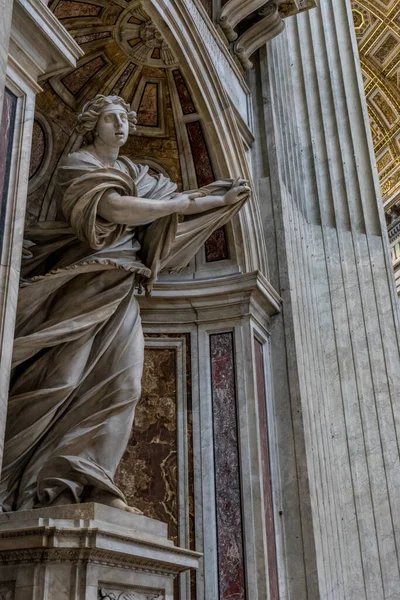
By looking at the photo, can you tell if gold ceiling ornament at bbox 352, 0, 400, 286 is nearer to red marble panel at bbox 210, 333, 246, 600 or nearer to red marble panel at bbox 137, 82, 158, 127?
red marble panel at bbox 137, 82, 158, 127

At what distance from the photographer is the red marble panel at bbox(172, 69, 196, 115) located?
18.1 feet

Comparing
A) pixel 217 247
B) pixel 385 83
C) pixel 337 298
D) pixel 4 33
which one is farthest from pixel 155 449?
pixel 385 83

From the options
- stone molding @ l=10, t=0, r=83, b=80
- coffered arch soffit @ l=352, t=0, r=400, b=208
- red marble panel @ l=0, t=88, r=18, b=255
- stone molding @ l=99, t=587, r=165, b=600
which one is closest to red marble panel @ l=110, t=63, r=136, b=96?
stone molding @ l=10, t=0, r=83, b=80

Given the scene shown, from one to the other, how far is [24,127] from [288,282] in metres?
3.26

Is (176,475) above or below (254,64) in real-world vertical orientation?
below

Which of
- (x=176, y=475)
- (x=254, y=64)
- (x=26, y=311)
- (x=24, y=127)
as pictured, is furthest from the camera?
(x=254, y=64)

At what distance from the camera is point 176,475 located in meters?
5.01

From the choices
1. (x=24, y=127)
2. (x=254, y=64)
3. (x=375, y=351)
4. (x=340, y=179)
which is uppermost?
(x=254, y=64)

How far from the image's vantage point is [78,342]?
3.58 m

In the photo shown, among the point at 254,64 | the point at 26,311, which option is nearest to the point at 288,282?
the point at 254,64

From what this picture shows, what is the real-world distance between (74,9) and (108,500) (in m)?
3.33

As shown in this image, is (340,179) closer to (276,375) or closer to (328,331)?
(328,331)

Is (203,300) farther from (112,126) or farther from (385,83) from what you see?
(385,83)

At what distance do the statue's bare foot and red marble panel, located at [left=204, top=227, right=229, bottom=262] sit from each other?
9.02 ft
